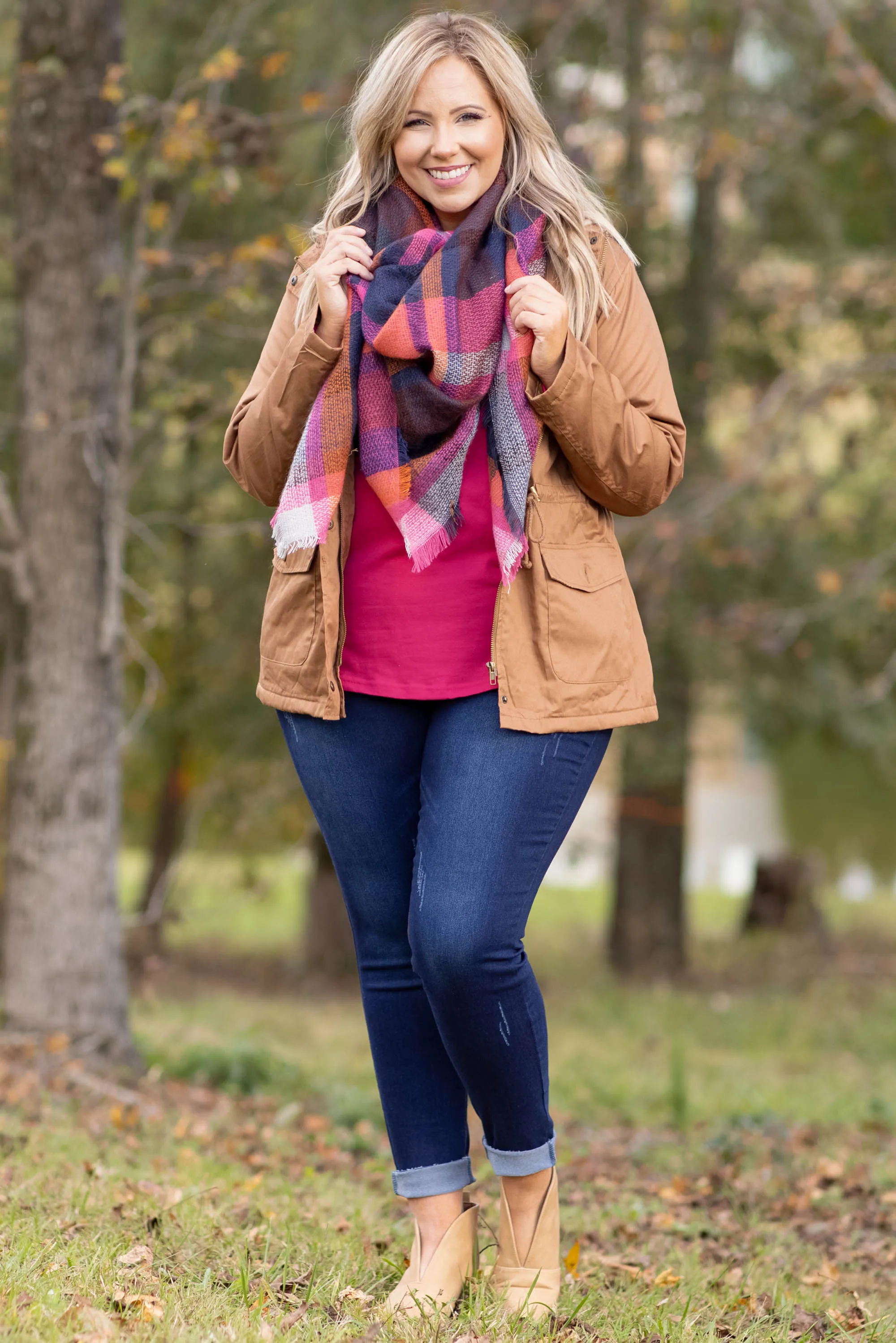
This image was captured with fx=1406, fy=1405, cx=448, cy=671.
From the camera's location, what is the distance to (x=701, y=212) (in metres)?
9.76

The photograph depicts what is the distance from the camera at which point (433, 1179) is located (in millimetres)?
2588

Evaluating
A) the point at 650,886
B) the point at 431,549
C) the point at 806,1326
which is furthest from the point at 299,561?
the point at 650,886

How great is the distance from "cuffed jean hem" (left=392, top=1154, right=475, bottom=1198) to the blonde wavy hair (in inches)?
60.3

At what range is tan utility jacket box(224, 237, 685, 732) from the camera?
7.88ft

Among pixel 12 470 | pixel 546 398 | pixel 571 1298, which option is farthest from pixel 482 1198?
pixel 12 470

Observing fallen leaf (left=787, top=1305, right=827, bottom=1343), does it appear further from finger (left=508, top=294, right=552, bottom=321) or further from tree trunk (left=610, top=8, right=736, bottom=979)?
tree trunk (left=610, top=8, right=736, bottom=979)

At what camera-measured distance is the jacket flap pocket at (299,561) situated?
8.25 feet

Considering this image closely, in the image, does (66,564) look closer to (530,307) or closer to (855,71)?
(530,307)

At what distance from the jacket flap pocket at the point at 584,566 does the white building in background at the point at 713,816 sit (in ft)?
7.74

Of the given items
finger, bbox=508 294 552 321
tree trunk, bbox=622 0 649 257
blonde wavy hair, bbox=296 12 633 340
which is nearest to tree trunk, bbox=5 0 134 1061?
blonde wavy hair, bbox=296 12 633 340

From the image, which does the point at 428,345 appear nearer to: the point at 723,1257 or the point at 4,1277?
the point at 4,1277

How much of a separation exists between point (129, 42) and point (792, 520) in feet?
15.1

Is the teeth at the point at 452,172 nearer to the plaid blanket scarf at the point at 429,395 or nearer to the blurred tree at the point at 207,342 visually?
the plaid blanket scarf at the point at 429,395

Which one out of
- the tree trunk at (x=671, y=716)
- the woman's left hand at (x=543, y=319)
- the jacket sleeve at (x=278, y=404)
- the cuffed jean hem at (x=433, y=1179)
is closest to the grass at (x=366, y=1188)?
the cuffed jean hem at (x=433, y=1179)
